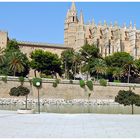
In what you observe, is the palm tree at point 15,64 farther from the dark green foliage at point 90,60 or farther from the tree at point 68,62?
the dark green foliage at point 90,60

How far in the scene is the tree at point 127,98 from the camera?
142 feet

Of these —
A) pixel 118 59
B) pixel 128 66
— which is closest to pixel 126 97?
pixel 128 66

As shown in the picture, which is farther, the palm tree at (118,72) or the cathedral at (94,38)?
the cathedral at (94,38)

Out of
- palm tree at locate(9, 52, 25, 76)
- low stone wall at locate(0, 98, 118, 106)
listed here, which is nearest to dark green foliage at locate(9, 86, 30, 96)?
low stone wall at locate(0, 98, 118, 106)

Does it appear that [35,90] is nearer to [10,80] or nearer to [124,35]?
[10,80]

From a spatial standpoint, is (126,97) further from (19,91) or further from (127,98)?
(19,91)

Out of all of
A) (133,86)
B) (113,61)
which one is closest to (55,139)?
(133,86)

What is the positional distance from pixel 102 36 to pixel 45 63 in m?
21.3

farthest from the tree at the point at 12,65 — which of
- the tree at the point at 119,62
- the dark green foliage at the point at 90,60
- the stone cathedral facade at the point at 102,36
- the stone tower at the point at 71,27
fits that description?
the stone tower at the point at 71,27

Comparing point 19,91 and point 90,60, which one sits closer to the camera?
point 19,91

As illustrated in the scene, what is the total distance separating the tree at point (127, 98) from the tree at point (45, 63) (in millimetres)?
17890

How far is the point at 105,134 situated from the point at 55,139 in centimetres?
207

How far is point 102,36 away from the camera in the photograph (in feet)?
262

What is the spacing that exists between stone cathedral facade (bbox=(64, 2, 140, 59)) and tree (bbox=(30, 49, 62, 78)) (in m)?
14.2
